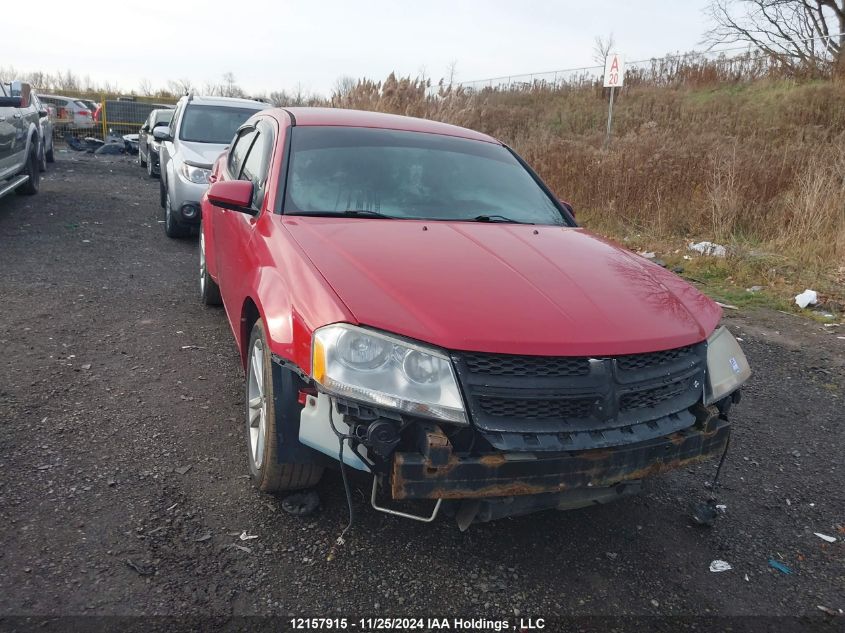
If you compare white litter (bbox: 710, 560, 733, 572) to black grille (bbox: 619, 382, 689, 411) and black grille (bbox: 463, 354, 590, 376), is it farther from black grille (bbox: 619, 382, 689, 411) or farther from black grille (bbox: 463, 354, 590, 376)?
black grille (bbox: 463, 354, 590, 376)

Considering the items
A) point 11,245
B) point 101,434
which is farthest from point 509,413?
point 11,245

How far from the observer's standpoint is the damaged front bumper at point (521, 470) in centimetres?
207

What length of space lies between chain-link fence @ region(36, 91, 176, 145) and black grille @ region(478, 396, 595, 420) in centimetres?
2400

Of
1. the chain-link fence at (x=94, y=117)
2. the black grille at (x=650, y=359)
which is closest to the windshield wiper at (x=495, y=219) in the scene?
the black grille at (x=650, y=359)

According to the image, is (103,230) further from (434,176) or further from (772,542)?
(772,542)

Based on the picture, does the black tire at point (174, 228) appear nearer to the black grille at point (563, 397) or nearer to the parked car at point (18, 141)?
the parked car at point (18, 141)

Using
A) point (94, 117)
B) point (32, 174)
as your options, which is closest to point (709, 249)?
point (32, 174)

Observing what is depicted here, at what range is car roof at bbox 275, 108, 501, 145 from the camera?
381 centimetres

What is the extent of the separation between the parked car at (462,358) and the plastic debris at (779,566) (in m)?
0.58

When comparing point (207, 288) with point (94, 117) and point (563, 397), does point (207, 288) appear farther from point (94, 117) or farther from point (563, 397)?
point (94, 117)

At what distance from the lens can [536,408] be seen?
220 centimetres

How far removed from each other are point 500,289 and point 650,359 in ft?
1.93

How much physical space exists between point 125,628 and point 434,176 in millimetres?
2512

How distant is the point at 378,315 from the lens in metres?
2.20
